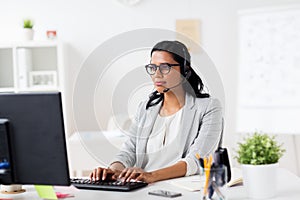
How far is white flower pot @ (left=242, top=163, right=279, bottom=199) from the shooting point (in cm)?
177

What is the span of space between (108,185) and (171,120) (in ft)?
1.71

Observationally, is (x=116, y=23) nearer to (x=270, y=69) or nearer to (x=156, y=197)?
(x=270, y=69)

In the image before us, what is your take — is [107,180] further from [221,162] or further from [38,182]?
[221,162]

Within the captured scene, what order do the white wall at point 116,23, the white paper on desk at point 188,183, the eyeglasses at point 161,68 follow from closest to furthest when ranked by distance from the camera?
the white paper on desk at point 188,183, the eyeglasses at point 161,68, the white wall at point 116,23

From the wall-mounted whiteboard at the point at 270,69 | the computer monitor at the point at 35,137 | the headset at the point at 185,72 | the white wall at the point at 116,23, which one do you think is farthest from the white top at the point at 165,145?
the white wall at the point at 116,23

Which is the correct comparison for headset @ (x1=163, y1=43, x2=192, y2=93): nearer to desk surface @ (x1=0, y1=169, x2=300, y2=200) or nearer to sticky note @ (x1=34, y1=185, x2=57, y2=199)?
desk surface @ (x1=0, y1=169, x2=300, y2=200)

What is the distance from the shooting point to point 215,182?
1693 millimetres

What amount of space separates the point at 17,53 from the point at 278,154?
8.96ft

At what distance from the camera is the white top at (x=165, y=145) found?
2.32 meters

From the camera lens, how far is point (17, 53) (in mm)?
4098

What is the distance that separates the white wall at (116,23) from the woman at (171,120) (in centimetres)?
188

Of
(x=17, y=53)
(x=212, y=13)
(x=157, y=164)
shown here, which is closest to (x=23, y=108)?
(x=157, y=164)

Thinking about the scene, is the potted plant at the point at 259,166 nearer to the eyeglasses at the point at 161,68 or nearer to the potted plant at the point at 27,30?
the eyeglasses at the point at 161,68

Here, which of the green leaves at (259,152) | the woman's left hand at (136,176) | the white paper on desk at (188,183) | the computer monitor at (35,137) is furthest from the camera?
the woman's left hand at (136,176)
